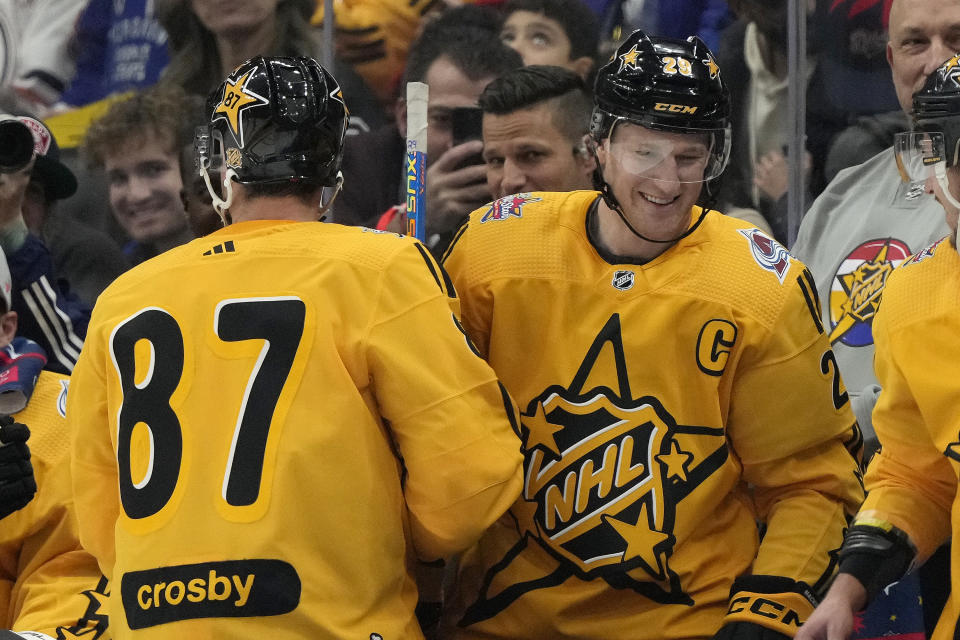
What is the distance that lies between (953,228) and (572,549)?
2.83 feet

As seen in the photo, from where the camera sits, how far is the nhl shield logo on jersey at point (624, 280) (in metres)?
2.27

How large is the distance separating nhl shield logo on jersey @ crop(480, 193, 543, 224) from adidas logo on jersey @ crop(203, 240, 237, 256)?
604mm

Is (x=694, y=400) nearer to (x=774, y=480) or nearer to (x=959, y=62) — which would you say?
(x=774, y=480)

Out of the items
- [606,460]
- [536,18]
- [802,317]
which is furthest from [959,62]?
[536,18]

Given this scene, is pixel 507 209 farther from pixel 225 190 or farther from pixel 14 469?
pixel 14 469

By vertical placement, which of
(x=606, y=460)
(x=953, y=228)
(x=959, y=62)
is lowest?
(x=606, y=460)

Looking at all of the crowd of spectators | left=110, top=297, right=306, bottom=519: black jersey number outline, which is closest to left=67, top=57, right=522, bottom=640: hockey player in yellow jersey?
left=110, top=297, right=306, bottom=519: black jersey number outline

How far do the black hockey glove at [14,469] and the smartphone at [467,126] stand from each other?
1.74 m

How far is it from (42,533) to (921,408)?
177 centimetres

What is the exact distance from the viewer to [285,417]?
1866mm

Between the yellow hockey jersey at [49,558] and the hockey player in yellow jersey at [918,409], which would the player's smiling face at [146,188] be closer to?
the yellow hockey jersey at [49,558]

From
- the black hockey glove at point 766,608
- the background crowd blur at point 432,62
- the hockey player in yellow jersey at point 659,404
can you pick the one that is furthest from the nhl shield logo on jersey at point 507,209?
the background crowd blur at point 432,62

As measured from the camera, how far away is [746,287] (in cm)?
225

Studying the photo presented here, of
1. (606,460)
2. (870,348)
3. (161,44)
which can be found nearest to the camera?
(606,460)
